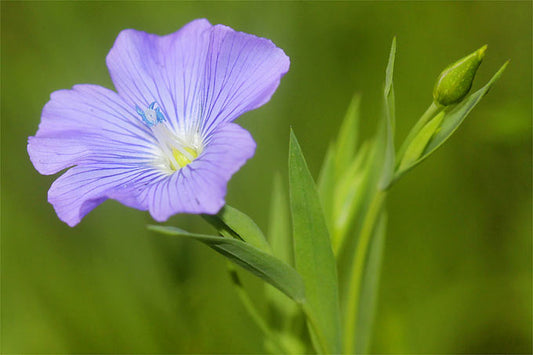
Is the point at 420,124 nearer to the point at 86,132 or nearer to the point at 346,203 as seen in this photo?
the point at 346,203

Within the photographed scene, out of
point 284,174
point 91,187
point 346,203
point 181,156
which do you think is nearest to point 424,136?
point 346,203

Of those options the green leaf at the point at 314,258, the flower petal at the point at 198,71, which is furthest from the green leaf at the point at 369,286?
the flower petal at the point at 198,71

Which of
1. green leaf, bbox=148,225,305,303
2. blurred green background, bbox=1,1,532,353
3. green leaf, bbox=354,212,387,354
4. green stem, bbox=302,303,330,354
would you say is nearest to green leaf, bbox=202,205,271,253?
green leaf, bbox=148,225,305,303

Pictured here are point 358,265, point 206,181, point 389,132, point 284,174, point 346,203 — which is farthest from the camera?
point 284,174

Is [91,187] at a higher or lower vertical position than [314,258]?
higher

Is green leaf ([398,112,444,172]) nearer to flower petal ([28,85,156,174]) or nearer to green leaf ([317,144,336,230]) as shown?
green leaf ([317,144,336,230])

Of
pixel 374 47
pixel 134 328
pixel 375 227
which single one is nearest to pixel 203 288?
pixel 134 328

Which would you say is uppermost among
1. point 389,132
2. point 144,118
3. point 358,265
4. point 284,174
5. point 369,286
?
point 144,118
